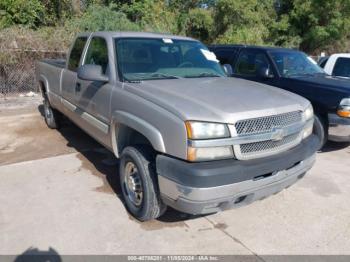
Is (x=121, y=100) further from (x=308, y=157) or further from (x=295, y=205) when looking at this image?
(x=295, y=205)

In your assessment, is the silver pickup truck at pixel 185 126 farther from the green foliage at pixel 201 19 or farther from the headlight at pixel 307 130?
the green foliage at pixel 201 19

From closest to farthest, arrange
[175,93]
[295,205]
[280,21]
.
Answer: [175,93] → [295,205] → [280,21]

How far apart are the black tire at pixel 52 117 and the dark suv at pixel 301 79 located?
11.7ft

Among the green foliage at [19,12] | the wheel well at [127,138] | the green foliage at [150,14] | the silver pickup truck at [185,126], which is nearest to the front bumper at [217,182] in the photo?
the silver pickup truck at [185,126]

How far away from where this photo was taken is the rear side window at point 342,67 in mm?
8179

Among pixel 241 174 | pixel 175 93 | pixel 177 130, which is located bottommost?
pixel 241 174

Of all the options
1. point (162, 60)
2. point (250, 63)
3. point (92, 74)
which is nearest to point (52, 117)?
point (92, 74)

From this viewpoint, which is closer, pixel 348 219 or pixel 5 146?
pixel 348 219

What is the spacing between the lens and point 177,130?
290cm

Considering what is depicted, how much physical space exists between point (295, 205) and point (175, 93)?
6.61 ft

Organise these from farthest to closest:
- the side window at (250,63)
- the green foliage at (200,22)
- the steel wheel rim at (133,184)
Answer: the green foliage at (200,22) → the side window at (250,63) → the steel wheel rim at (133,184)

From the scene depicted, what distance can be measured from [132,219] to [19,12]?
13.4m

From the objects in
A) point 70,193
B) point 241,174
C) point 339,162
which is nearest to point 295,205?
point 241,174

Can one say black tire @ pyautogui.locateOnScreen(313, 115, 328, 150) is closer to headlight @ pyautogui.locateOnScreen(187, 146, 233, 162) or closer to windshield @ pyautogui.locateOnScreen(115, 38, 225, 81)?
windshield @ pyautogui.locateOnScreen(115, 38, 225, 81)
